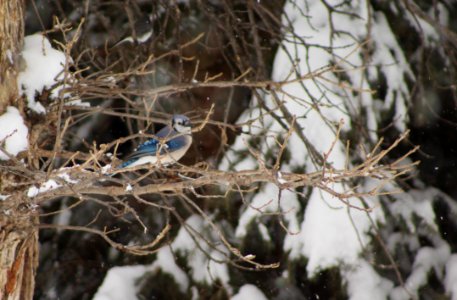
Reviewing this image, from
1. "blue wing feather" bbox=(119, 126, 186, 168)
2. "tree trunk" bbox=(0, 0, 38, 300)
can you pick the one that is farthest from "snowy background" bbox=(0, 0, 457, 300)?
"tree trunk" bbox=(0, 0, 38, 300)

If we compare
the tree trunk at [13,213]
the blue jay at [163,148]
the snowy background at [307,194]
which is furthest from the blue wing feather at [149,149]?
the tree trunk at [13,213]

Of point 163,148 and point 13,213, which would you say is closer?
point 13,213

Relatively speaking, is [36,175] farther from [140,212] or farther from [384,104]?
[384,104]

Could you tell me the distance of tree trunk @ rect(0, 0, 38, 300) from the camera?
141 inches

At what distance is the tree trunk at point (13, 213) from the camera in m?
3.58

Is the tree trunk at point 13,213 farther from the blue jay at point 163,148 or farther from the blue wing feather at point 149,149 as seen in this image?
the blue wing feather at point 149,149

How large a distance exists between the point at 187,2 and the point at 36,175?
Result: 10.1 ft

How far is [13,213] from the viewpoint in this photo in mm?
3586

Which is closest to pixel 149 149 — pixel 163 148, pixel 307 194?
pixel 163 148

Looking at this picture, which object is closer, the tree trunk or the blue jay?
the tree trunk

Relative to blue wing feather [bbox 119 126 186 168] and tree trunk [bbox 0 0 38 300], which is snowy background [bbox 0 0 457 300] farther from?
tree trunk [bbox 0 0 38 300]

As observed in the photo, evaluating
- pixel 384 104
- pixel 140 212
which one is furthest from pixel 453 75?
pixel 140 212

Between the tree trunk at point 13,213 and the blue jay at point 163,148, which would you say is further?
the blue jay at point 163,148

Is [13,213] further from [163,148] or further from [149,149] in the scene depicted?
[149,149]
